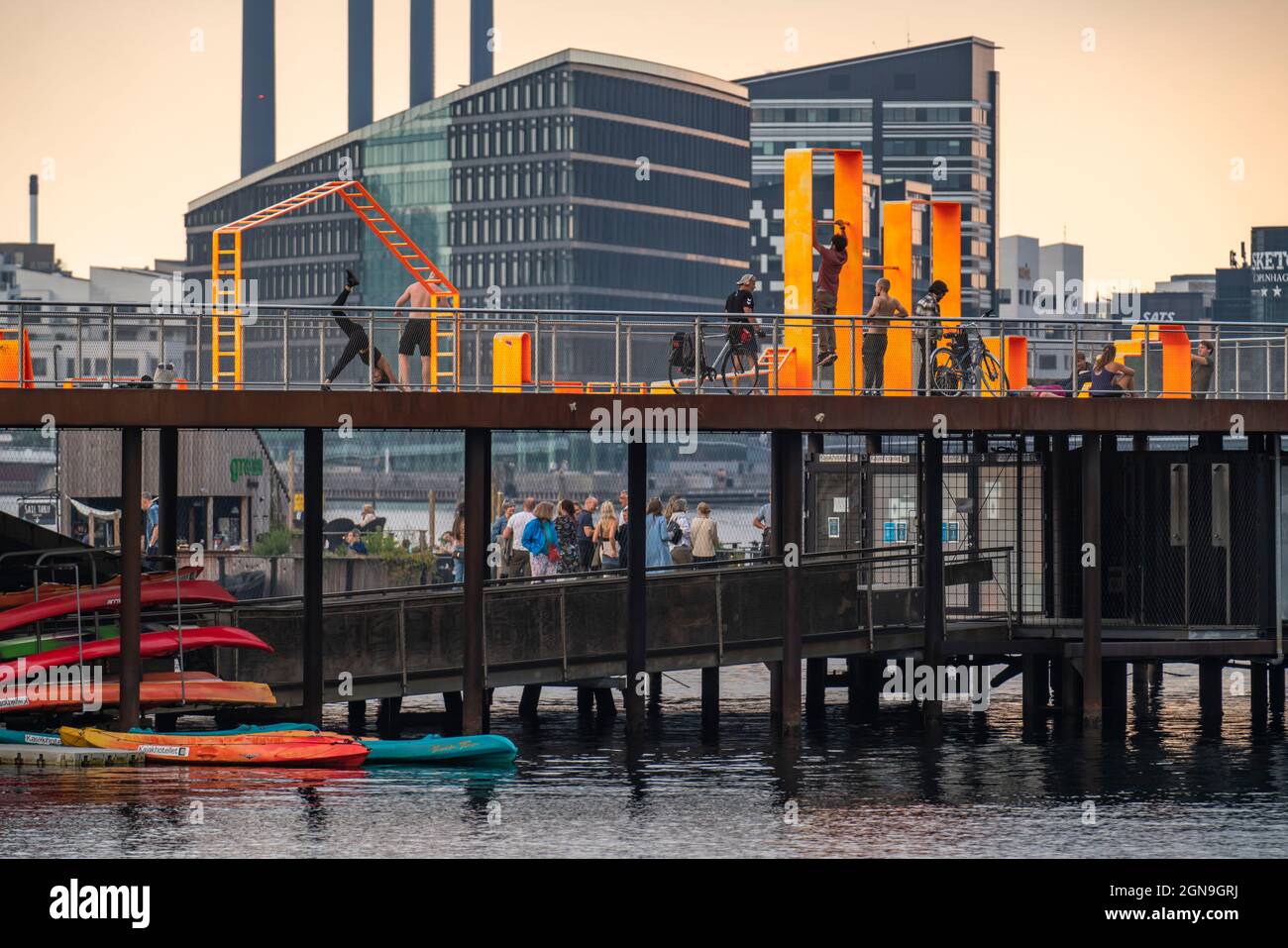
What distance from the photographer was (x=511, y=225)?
172 m

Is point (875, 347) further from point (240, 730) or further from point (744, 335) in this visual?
point (240, 730)

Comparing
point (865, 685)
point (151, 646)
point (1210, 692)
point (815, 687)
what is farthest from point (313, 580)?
point (1210, 692)

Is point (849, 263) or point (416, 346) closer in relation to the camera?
point (416, 346)

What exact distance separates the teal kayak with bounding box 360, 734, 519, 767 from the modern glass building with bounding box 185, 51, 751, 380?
Result: 452 ft

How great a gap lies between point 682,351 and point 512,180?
467 ft

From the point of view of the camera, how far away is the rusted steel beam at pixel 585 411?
27891 mm

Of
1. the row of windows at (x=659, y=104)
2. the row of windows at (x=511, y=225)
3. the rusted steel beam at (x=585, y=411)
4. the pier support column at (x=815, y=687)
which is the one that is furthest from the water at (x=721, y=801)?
the row of windows at (x=659, y=104)

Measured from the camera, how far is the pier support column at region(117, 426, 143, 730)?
27953 millimetres

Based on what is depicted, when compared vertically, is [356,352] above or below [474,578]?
above

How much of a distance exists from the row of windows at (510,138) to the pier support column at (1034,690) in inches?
5349

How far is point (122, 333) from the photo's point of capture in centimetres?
2947

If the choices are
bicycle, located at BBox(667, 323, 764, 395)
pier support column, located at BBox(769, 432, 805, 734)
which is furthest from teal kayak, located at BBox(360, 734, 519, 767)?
bicycle, located at BBox(667, 323, 764, 395)
